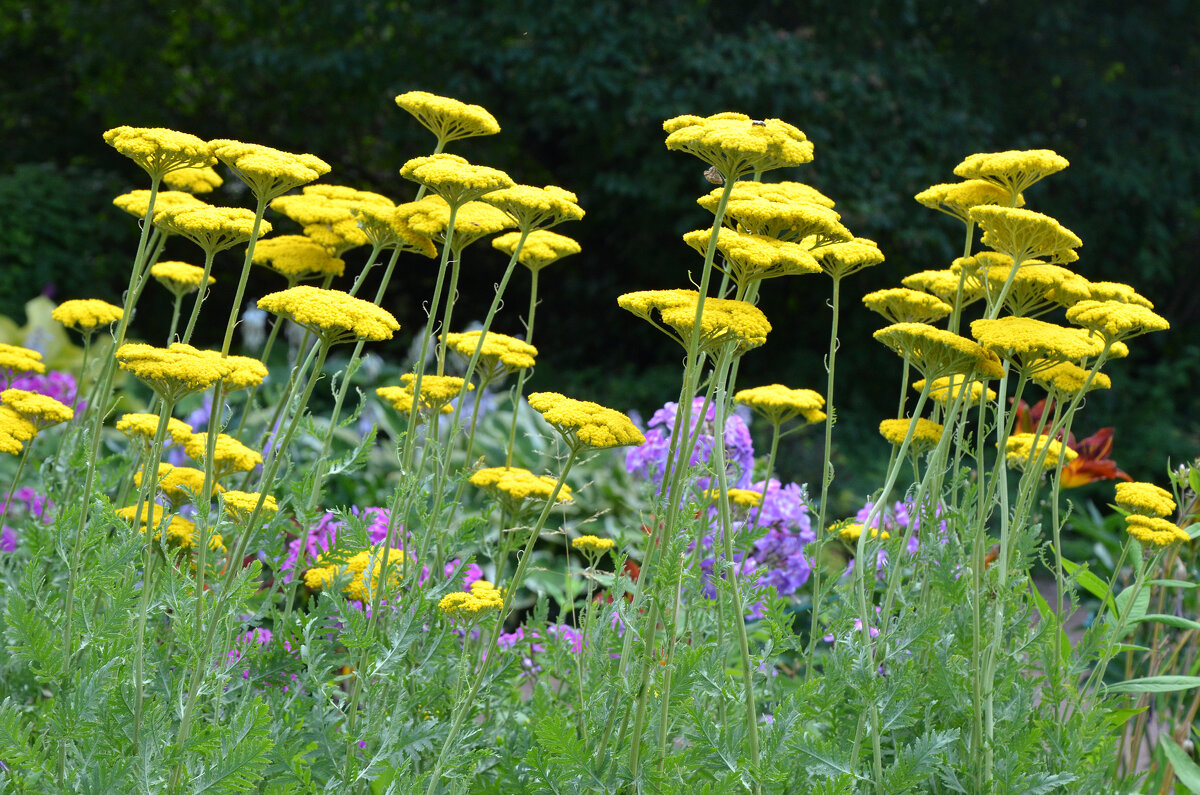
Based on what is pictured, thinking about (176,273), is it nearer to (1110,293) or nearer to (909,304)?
(909,304)

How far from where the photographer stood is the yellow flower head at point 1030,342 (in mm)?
1630

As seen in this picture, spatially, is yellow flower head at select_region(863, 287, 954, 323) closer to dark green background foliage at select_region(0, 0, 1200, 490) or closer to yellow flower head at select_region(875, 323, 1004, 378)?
yellow flower head at select_region(875, 323, 1004, 378)

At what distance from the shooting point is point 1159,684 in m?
2.26

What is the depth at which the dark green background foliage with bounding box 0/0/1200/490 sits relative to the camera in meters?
7.16

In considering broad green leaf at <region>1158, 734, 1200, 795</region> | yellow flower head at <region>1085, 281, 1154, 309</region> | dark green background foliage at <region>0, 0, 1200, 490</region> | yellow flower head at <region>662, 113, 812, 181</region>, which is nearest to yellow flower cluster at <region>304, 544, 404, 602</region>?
yellow flower head at <region>662, 113, 812, 181</region>

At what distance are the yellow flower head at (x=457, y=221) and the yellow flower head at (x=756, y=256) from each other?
385 mm

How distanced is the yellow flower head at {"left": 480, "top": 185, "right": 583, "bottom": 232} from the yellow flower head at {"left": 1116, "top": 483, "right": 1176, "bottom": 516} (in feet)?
3.94

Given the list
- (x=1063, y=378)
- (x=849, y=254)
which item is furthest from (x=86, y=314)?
(x=1063, y=378)

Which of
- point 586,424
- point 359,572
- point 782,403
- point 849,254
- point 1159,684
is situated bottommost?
point 1159,684

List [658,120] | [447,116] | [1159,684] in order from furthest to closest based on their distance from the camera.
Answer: [658,120] → [1159,684] → [447,116]

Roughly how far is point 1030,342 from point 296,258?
1287 mm

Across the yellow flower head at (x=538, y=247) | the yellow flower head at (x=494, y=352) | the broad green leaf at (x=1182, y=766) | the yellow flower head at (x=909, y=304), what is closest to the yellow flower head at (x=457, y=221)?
the yellow flower head at (x=538, y=247)

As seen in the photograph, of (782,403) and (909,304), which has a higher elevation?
(909,304)

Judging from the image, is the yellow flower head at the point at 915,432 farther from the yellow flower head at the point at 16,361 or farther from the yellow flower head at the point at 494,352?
the yellow flower head at the point at 16,361
